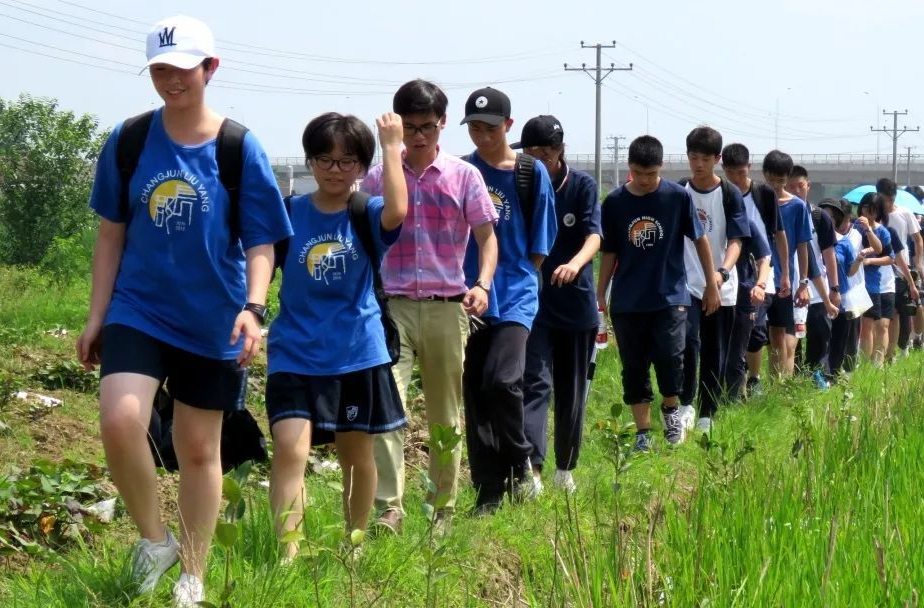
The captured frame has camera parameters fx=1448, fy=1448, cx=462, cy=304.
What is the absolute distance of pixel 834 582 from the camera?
12.5ft

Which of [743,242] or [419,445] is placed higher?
[743,242]

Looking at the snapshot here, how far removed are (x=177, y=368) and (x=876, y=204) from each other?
33.4 feet

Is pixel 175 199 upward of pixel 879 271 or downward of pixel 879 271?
upward

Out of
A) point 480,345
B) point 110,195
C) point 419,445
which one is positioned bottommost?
point 419,445

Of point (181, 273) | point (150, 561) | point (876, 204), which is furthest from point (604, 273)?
point (876, 204)

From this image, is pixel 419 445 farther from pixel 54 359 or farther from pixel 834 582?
pixel 834 582

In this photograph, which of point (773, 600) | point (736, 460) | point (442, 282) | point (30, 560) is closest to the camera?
point (773, 600)

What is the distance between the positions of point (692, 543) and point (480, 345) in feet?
6.95

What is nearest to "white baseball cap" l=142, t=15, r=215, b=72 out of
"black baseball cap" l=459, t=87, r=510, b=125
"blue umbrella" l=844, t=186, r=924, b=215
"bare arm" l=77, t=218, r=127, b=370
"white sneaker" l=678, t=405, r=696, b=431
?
"bare arm" l=77, t=218, r=127, b=370

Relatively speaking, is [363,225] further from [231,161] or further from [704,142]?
[704,142]

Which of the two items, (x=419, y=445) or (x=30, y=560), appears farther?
(x=419, y=445)

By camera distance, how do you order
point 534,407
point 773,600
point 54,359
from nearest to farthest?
point 773,600 < point 534,407 < point 54,359

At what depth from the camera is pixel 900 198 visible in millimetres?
15031

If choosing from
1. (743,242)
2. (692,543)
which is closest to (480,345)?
(692,543)
